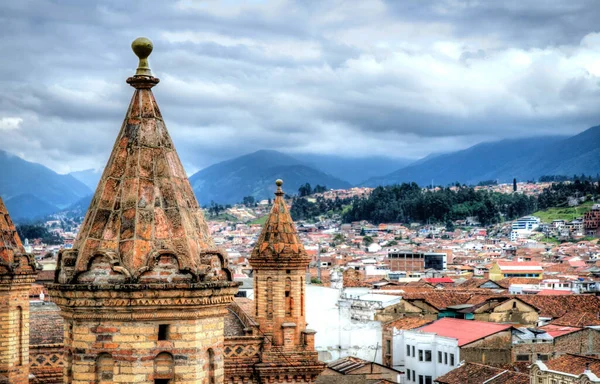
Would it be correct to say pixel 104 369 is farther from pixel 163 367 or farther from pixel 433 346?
pixel 433 346

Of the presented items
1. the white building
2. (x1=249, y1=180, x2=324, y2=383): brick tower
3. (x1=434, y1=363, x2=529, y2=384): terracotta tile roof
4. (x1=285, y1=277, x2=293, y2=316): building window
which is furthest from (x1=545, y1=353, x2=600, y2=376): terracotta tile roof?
(x1=285, y1=277, x2=293, y2=316): building window

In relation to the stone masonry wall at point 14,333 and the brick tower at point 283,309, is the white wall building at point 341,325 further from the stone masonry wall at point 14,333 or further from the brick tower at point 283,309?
the stone masonry wall at point 14,333

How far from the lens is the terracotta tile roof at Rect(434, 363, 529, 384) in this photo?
4106 cm

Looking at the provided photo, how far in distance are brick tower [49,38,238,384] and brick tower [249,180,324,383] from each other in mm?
16160

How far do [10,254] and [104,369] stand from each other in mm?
9898

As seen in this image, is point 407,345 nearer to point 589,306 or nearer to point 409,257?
point 589,306

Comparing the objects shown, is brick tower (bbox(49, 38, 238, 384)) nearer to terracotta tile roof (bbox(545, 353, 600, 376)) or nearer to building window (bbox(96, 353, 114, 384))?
building window (bbox(96, 353, 114, 384))

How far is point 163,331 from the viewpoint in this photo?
1010 centimetres

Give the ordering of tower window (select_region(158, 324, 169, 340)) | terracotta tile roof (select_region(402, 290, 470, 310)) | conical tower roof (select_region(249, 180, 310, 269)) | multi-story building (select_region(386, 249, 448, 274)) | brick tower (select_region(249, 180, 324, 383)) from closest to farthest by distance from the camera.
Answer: tower window (select_region(158, 324, 169, 340)) → brick tower (select_region(249, 180, 324, 383)) → conical tower roof (select_region(249, 180, 310, 269)) → terracotta tile roof (select_region(402, 290, 470, 310)) → multi-story building (select_region(386, 249, 448, 274))

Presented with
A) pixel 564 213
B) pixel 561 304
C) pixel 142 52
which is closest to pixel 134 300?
pixel 142 52

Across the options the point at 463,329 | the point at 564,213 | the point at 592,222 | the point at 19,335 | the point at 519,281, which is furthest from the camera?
the point at 564,213

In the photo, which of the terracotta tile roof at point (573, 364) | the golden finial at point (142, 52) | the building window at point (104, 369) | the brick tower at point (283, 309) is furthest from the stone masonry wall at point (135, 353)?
the terracotta tile roof at point (573, 364)

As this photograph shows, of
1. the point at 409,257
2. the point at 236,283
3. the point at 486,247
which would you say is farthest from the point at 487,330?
the point at 486,247

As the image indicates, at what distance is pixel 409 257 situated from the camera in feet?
403
